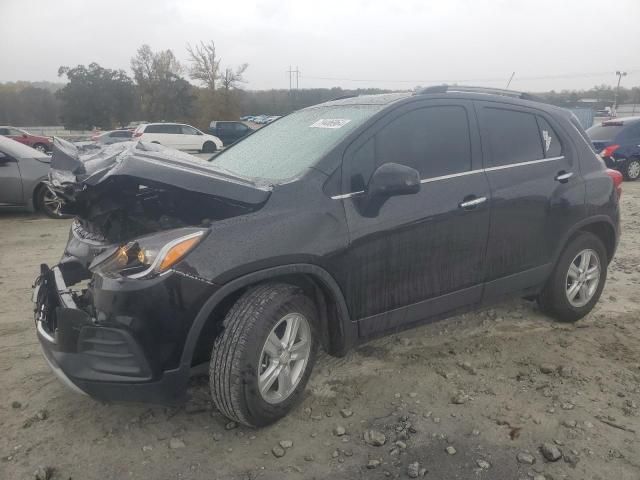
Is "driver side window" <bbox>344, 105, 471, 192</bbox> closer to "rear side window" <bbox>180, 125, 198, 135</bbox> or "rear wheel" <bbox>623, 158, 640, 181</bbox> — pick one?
"rear wheel" <bbox>623, 158, 640, 181</bbox>

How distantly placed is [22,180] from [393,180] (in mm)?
7416

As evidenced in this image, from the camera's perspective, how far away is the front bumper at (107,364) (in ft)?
7.79

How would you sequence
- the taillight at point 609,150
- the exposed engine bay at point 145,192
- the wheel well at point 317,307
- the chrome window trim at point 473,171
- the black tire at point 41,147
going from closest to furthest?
the exposed engine bay at point 145,192, the wheel well at point 317,307, the chrome window trim at point 473,171, the taillight at point 609,150, the black tire at point 41,147

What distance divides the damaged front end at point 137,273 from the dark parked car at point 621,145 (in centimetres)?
1300

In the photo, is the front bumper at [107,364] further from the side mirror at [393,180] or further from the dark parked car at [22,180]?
the dark parked car at [22,180]

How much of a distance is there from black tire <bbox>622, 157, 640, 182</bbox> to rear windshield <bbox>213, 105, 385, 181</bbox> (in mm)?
12249

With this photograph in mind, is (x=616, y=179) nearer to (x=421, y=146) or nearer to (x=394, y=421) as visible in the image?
(x=421, y=146)

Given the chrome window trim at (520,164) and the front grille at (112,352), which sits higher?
the chrome window trim at (520,164)

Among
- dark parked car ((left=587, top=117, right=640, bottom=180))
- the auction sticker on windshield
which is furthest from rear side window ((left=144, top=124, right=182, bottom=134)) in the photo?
the auction sticker on windshield

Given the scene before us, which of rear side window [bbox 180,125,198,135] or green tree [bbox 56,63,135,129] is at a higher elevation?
green tree [bbox 56,63,135,129]

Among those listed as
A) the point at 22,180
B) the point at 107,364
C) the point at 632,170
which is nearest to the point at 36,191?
the point at 22,180

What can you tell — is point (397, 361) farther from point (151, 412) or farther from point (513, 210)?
point (151, 412)

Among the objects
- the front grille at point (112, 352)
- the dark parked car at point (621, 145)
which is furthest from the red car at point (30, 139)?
the front grille at point (112, 352)

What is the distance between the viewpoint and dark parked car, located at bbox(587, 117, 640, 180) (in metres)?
13.1
